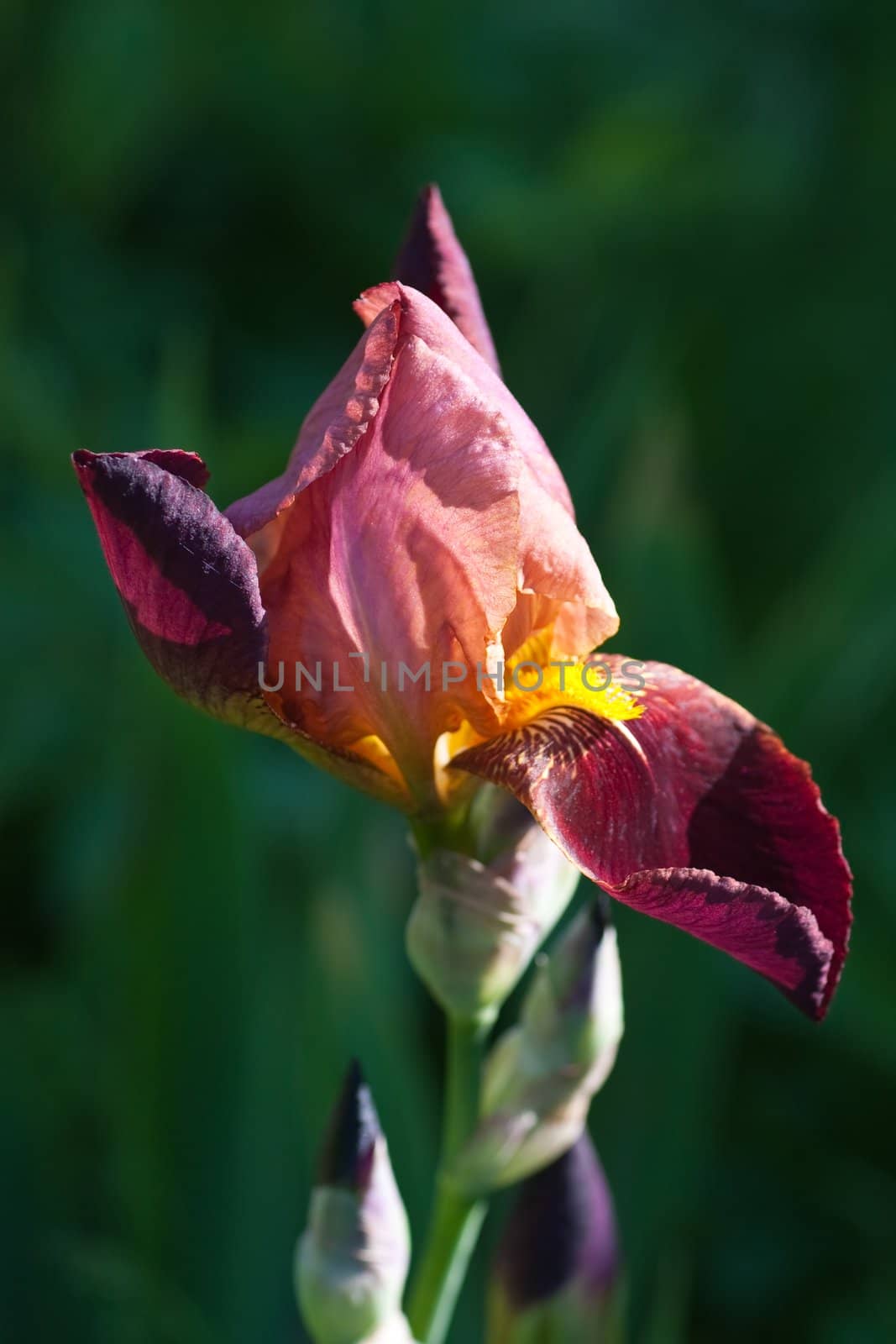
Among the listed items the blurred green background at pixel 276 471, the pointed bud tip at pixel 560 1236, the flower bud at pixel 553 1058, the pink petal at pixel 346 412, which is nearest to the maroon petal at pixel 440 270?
the pink petal at pixel 346 412

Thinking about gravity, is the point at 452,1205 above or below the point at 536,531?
below

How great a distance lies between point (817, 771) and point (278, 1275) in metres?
0.74

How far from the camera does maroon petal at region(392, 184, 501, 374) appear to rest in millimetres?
888

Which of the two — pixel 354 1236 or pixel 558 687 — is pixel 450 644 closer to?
pixel 558 687

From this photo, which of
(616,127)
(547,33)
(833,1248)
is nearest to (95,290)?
(616,127)

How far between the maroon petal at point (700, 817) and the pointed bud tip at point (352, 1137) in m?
0.20

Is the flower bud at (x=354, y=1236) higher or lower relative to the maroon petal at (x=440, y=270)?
lower

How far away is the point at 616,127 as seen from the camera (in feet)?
7.47

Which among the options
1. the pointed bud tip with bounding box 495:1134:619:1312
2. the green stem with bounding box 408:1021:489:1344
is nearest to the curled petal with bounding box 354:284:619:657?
the green stem with bounding box 408:1021:489:1344

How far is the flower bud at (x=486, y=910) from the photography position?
856 mm

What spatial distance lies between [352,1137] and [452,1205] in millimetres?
115

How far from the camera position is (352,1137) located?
84 centimetres

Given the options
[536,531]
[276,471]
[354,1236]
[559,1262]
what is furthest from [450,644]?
[276,471]

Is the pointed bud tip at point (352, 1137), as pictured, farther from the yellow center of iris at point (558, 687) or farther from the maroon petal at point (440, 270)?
the maroon petal at point (440, 270)
